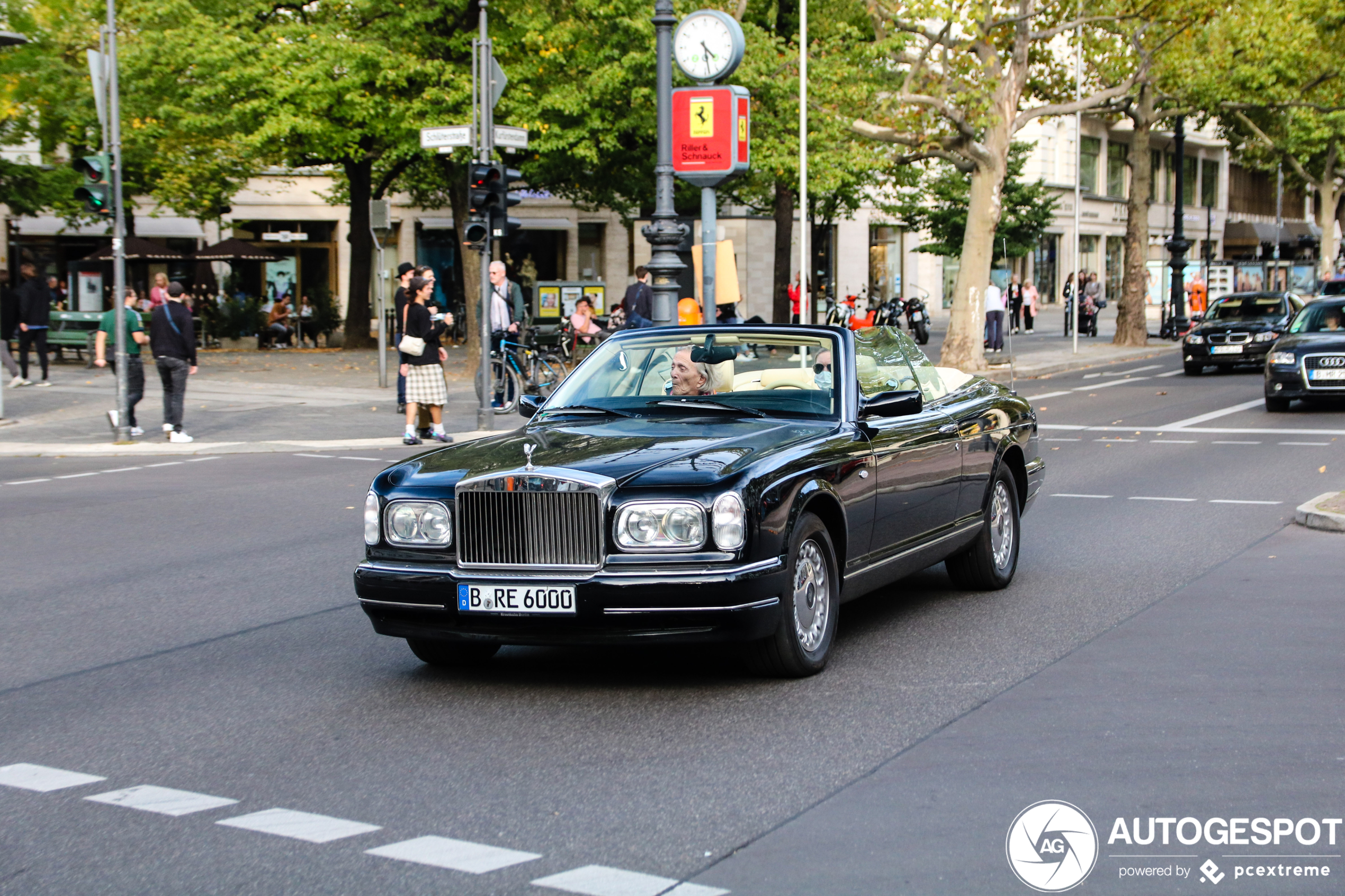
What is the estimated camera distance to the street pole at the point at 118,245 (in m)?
17.8

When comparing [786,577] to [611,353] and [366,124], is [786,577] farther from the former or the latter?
[366,124]

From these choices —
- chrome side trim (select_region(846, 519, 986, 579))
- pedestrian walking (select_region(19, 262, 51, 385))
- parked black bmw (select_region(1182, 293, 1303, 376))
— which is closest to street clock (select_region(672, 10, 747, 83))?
pedestrian walking (select_region(19, 262, 51, 385))

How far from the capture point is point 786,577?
20.1ft

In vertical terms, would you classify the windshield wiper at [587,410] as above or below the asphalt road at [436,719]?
above

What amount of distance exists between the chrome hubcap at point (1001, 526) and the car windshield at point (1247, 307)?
75.6 ft

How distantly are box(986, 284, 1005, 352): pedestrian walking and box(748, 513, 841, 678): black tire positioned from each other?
29.7 metres

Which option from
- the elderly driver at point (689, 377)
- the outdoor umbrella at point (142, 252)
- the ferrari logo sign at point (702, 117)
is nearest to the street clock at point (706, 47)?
the ferrari logo sign at point (702, 117)

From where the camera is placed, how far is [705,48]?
20594mm

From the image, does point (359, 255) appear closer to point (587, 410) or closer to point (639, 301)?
point (639, 301)

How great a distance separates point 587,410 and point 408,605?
155 cm

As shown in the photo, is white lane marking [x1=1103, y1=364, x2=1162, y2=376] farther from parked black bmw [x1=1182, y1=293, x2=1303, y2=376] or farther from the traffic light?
the traffic light

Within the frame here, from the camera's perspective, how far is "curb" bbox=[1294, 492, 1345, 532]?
1061 cm

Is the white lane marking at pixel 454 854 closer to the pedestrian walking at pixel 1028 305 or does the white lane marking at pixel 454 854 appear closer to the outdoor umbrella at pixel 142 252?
the outdoor umbrella at pixel 142 252

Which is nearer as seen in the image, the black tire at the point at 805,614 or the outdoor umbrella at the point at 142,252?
the black tire at the point at 805,614
